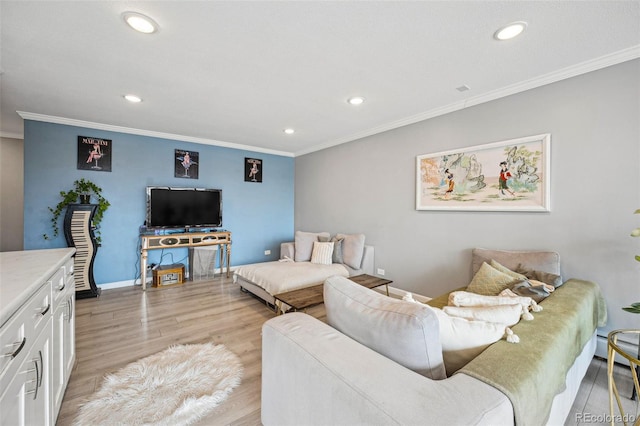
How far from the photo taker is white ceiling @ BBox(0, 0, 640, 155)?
162cm

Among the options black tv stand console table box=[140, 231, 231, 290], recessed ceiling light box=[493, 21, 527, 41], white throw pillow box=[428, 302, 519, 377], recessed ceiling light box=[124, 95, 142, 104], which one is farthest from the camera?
black tv stand console table box=[140, 231, 231, 290]

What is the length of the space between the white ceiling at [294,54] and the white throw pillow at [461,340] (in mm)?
1756

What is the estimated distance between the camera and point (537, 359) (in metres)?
1.02

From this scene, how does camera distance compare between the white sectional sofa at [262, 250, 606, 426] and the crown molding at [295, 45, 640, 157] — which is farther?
the crown molding at [295, 45, 640, 157]

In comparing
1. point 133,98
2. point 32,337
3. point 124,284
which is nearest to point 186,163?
point 133,98

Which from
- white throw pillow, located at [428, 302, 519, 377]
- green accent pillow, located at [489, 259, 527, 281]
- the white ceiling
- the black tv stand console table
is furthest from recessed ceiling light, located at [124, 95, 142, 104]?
green accent pillow, located at [489, 259, 527, 281]

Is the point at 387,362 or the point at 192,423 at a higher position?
the point at 387,362

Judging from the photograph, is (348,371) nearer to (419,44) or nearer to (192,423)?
(192,423)

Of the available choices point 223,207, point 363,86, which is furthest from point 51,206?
point 363,86

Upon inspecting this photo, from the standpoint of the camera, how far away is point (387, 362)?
95cm

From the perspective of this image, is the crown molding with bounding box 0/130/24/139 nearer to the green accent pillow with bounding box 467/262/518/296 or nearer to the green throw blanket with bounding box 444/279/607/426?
the green throw blanket with bounding box 444/279/607/426

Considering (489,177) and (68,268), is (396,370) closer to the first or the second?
(68,268)

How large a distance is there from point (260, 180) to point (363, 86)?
11.0 feet

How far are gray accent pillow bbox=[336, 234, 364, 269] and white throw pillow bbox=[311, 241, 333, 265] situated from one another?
225mm
